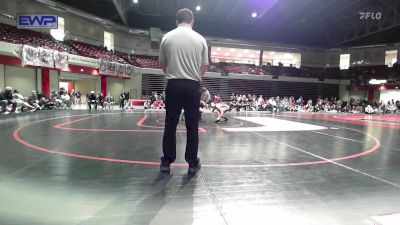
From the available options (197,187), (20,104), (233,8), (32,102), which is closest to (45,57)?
(32,102)

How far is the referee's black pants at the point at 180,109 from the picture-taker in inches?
113

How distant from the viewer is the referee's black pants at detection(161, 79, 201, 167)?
287 centimetres

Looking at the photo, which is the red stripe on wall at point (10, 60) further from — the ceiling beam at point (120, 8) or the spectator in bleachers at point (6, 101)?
the ceiling beam at point (120, 8)

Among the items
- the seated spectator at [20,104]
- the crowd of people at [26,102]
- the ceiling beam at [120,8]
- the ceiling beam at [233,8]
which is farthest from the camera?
the ceiling beam at [233,8]

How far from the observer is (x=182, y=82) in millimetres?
2867

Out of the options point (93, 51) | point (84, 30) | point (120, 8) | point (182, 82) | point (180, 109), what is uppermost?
→ point (120, 8)

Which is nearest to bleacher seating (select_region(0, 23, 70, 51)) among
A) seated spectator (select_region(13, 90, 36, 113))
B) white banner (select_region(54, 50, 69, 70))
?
white banner (select_region(54, 50, 69, 70))

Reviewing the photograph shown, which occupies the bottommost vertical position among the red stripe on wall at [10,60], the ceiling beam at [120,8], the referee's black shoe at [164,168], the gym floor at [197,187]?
the gym floor at [197,187]

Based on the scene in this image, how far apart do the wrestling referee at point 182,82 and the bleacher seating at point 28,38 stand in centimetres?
1545

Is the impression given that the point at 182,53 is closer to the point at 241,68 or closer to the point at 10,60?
the point at 10,60

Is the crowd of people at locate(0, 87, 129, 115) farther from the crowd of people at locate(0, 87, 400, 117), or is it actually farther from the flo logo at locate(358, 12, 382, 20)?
the flo logo at locate(358, 12, 382, 20)

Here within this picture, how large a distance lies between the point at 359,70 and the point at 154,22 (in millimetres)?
23145

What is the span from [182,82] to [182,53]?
0.97 ft

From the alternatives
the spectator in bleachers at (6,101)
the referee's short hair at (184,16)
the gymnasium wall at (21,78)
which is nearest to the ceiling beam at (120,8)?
the gymnasium wall at (21,78)
